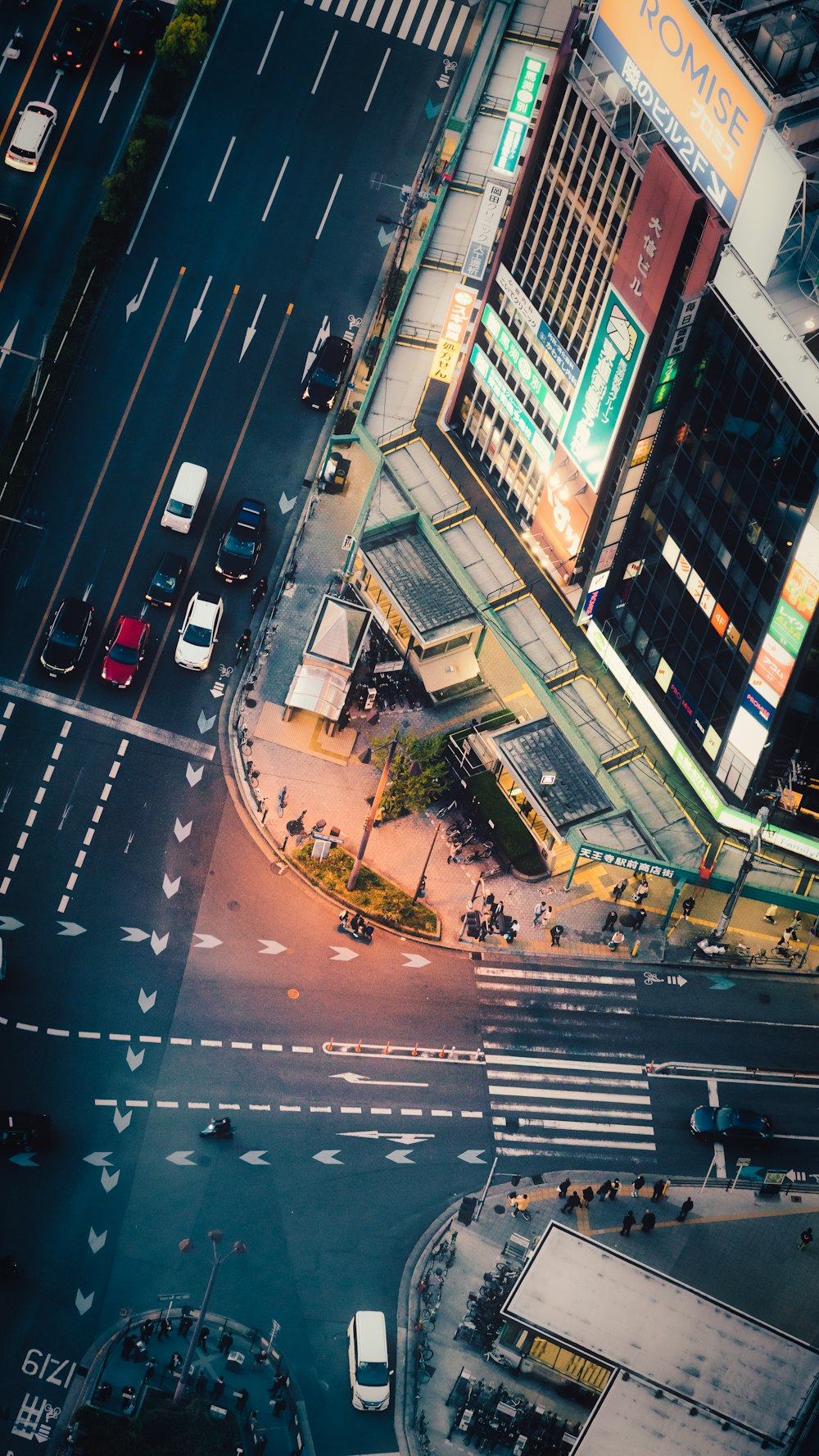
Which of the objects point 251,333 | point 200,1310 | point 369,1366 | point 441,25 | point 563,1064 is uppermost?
point 441,25

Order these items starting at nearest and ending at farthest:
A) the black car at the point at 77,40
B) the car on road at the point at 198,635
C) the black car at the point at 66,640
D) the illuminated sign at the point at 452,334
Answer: the black car at the point at 66,640, the car on road at the point at 198,635, the illuminated sign at the point at 452,334, the black car at the point at 77,40

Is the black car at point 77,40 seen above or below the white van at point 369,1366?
above

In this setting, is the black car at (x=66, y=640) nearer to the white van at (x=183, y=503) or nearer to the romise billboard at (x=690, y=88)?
the white van at (x=183, y=503)

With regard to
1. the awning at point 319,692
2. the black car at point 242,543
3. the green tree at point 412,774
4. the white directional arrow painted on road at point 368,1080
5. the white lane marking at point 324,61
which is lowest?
the white directional arrow painted on road at point 368,1080

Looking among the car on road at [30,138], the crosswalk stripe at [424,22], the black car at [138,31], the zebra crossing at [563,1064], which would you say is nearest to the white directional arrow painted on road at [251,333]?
the car on road at [30,138]

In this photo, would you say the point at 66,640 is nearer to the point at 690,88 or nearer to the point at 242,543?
the point at 242,543

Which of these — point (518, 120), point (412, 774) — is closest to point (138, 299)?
point (518, 120)

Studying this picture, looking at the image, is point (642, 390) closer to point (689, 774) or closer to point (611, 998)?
point (689, 774)

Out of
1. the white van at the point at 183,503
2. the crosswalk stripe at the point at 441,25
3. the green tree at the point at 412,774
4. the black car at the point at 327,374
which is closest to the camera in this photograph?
the green tree at the point at 412,774
